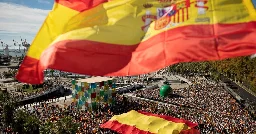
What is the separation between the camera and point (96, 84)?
45625 mm

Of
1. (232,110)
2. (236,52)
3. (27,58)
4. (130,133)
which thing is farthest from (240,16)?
(232,110)

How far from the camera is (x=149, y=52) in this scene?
7879 mm

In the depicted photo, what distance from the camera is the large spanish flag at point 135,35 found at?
6.92 meters

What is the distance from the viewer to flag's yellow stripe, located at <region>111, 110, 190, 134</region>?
87.1 feet

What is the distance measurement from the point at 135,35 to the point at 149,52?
0.86 m

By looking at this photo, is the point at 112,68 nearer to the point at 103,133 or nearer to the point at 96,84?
the point at 103,133

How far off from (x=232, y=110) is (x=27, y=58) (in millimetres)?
36652

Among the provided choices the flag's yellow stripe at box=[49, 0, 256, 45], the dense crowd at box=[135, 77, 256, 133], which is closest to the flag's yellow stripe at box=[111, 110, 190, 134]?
Answer: the dense crowd at box=[135, 77, 256, 133]

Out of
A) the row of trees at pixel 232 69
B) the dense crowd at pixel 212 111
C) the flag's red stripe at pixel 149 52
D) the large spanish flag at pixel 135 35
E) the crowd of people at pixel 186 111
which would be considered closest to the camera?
the flag's red stripe at pixel 149 52

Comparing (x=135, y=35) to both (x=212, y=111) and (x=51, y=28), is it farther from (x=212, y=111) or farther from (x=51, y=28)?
(x=212, y=111)

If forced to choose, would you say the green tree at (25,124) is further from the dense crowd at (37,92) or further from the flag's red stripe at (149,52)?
the dense crowd at (37,92)

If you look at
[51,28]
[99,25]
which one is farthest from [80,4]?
[51,28]

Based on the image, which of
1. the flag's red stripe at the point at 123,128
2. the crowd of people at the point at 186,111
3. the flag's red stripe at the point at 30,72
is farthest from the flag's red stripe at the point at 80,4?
the crowd of people at the point at 186,111

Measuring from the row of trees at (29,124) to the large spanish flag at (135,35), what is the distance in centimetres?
1928
